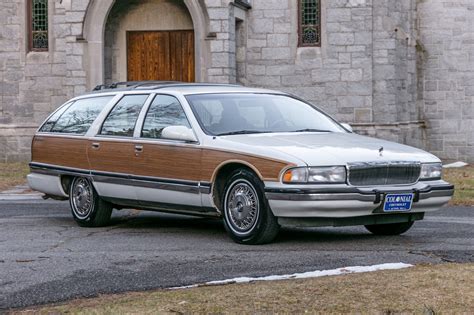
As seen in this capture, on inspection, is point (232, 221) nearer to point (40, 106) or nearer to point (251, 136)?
point (251, 136)

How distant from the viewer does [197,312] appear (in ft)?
23.3

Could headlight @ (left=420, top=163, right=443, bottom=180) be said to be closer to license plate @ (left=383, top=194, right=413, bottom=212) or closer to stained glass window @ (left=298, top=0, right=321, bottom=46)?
license plate @ (left=383, top=194, right=413, bottom=212)

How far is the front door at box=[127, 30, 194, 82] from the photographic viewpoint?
24703 mm

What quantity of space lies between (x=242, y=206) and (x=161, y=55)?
1459cm

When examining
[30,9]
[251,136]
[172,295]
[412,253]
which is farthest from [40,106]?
[172,295]

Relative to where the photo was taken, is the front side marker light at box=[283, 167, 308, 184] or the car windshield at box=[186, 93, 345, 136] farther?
the car windshield at box=[186, 93, 345, 136]

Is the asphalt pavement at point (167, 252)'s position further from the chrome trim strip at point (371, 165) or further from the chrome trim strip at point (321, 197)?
the chrome trim strip at point (371, 165)

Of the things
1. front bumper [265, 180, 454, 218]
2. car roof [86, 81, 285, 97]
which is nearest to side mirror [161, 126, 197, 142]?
car roof [86, 81, 285, 97]

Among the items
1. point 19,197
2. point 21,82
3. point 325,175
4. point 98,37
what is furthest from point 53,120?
point 21,82

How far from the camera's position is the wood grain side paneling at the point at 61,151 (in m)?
12.6

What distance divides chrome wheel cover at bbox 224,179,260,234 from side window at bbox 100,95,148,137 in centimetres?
183

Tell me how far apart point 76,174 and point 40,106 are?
12.6m

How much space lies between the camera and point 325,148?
413 inches

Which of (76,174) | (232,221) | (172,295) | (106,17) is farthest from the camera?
(106,17)
